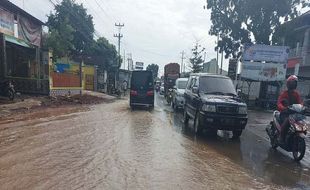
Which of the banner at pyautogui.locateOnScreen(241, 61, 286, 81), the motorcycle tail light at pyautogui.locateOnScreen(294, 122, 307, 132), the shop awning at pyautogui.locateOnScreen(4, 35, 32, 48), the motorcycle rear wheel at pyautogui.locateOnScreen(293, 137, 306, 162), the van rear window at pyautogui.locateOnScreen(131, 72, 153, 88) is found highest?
the shop awning at pyautogui.locateOnScreen(4, 35, 32, 48)

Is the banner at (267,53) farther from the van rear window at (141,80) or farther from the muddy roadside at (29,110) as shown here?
the muddy roadside at (29,110)

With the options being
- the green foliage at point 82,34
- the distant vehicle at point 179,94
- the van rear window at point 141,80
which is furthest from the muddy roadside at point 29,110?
the green foliage at point 82,34

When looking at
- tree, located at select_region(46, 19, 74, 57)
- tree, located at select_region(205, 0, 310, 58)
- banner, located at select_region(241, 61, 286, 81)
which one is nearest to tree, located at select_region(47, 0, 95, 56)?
tree, located at select_region(46, 19, 74, 57)

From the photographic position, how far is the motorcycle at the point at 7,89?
704 inches

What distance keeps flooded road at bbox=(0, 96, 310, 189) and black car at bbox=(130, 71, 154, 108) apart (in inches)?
361

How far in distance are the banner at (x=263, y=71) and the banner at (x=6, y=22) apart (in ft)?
54.7

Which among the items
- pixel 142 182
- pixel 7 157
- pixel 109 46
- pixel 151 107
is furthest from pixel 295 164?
pixel 109 46

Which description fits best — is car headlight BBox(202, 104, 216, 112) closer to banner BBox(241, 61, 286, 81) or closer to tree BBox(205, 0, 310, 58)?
banner BBox(241, 61, 286, 81)

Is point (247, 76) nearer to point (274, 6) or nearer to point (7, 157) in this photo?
point (274, 6)

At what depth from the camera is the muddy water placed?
19.8 feet

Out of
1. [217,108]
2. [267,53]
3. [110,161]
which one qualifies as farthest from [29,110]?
[267,53]

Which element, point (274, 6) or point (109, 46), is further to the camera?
point (109, 46)

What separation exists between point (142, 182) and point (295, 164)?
4363mm

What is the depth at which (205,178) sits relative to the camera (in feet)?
21.8
